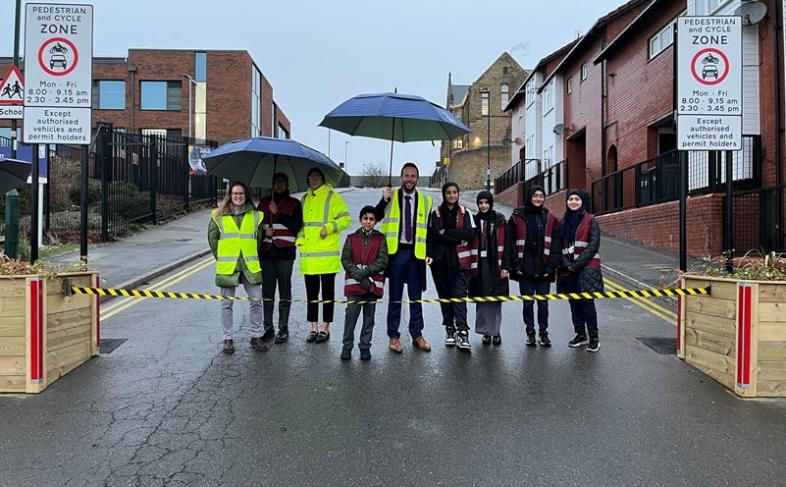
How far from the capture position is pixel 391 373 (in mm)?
5430

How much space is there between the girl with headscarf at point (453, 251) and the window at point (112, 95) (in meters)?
42.9

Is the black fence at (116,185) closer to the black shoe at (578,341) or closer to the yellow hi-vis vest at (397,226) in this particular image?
the yellow hi-vis vest at (397,226)

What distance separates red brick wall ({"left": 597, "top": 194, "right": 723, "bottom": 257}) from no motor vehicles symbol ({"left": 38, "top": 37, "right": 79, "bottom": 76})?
39.1 feet

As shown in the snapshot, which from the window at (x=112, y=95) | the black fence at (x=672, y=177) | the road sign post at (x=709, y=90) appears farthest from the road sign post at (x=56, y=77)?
the window at (x=112, y=95)

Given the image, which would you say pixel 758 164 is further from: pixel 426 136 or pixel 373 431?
pixel 373 431

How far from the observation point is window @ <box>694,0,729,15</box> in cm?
1458

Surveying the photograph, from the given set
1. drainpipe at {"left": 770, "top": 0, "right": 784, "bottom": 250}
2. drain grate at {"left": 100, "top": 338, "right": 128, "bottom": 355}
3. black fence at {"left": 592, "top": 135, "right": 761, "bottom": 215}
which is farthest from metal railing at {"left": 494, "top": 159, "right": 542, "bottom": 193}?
drain grate at {"left": 100, "top": 338, "right": 128, "bottom": 355}

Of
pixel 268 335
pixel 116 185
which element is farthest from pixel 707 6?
pixel 116 185

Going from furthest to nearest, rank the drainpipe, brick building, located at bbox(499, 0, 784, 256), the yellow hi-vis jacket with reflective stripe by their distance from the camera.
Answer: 1. brick building, located at bbox(499, 0, 784, 256)
2. the drainpipe
3. the yellow hi-vis jacket with reflective stripe

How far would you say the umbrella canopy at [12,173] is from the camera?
22.6ft

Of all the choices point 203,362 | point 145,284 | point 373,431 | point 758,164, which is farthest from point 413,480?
point 758,164

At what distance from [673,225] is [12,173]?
523 inches

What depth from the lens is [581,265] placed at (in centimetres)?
630

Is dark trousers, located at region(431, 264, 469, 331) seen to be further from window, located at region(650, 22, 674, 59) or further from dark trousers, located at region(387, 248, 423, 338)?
window, located at region(650, 22, 674, 59)
